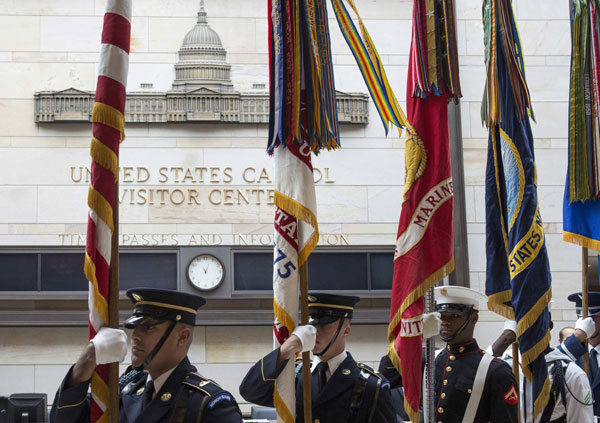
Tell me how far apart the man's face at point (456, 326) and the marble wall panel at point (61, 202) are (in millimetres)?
4632

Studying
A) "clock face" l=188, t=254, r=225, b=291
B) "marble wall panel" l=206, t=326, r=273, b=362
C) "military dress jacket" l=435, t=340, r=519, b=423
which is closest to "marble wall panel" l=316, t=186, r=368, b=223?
"clock face" l=188, t=254, r=225, b=291

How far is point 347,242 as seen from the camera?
8.60m

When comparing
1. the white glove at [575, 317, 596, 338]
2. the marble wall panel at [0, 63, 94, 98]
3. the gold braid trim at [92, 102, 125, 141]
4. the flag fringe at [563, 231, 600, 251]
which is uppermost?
the marble wall panel at [0, 63, 94, 98]

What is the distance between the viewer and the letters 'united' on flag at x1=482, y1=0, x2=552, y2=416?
4848 millimetres

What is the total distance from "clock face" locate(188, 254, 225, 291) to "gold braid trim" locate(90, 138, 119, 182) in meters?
5.10

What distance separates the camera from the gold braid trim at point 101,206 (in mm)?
3102

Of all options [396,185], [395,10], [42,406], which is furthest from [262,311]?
[395,10]

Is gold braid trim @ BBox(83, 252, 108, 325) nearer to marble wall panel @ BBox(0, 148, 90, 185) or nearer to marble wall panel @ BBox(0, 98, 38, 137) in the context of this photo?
marble wall panel @ BBox(0, 148, 90, 185)

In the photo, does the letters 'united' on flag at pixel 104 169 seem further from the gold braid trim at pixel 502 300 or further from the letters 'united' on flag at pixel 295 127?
the gold braid trim at pixel 502 300

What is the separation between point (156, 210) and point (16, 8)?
248cm

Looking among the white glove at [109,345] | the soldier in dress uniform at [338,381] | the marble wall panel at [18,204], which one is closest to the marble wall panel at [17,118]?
the marble wall panel at [18,204]

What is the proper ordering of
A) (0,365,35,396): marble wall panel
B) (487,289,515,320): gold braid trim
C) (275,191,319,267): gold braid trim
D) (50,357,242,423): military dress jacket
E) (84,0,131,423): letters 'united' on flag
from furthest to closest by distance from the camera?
(0,365,35,396): marble wall panel, (487,289,515,320): gold braid trim, (275,191,319,267): gold braid trim, (50,357,242,423): military dress jacket, (84,0,131,423): letters 'united' on flag

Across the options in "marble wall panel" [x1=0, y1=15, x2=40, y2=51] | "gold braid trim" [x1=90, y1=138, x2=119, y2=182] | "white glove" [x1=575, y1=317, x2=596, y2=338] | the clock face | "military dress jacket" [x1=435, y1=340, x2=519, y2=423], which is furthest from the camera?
"marble wall panel" [x1=0, y1=15, x2=40, y2=51]

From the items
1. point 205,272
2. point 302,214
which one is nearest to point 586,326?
point 302,214
